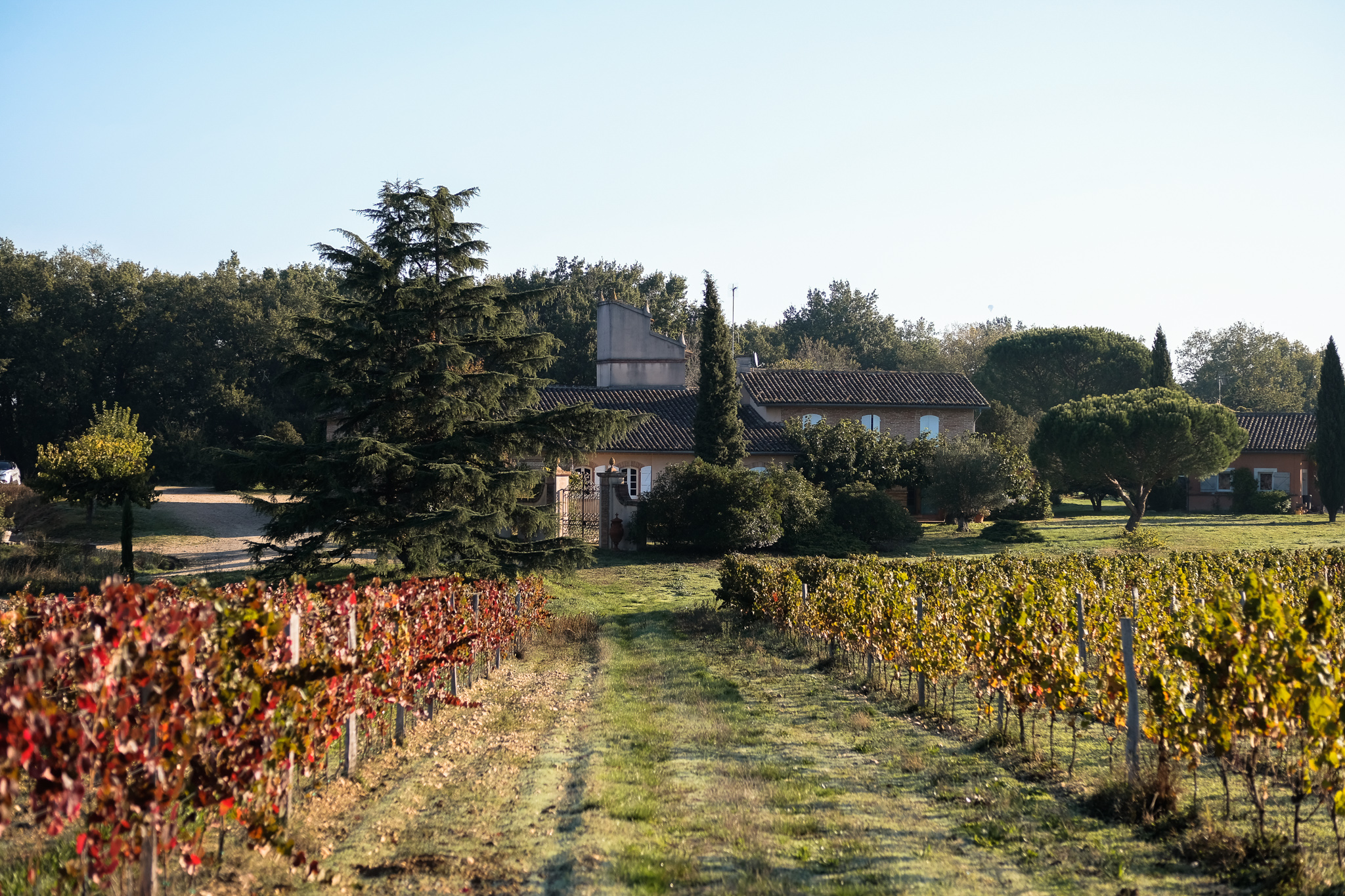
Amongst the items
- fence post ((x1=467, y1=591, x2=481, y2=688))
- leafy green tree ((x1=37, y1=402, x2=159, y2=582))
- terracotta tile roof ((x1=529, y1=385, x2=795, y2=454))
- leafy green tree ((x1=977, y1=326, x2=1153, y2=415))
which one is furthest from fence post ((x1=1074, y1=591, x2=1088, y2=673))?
leafy green tree ((x1=977, y1=326, x2=1153, y2=415))

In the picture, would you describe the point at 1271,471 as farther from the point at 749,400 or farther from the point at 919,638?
the point at 919,638

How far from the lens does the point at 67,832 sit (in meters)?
5.22

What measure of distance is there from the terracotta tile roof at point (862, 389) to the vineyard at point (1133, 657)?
26.1 metres

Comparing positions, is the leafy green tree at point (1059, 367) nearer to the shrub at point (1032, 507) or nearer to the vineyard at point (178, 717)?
the shrub at point (1032, 507)

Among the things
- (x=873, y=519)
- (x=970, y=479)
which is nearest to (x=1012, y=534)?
(x=970, y=479)

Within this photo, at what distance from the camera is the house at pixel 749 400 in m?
36.8

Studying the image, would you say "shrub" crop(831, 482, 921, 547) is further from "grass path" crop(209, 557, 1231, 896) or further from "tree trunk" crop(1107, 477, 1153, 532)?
"grass path" crop(209, 557, 1231, 896)

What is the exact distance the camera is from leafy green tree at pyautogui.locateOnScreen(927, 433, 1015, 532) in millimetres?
33594

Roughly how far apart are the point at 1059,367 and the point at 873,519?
3850cm

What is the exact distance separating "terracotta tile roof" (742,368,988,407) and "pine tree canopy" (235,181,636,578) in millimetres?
23641

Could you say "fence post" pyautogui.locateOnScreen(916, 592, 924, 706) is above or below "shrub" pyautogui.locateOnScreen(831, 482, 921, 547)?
below

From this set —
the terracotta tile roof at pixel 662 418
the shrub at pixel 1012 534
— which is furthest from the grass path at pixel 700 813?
the terracotta tile roof at pixel 662 418

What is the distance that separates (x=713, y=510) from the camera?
27844 mm

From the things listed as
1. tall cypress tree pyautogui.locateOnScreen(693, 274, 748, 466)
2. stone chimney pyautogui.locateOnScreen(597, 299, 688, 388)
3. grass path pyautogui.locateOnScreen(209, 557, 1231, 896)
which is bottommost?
grass path pyautogui.locateOnScreen(209, 557, 1231, 896)
